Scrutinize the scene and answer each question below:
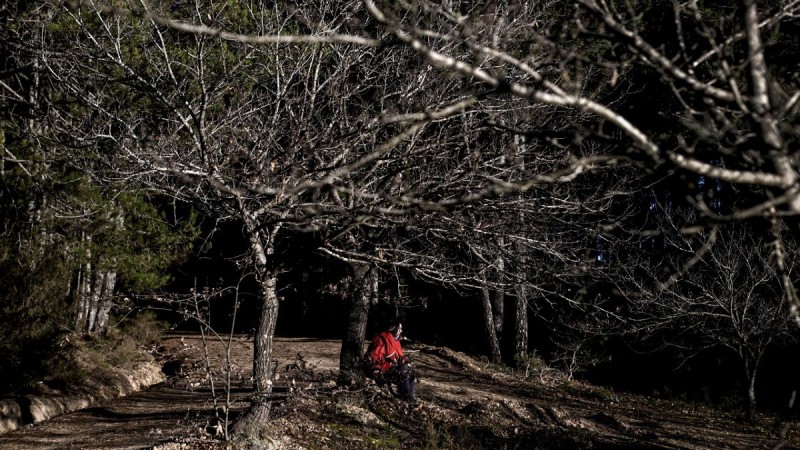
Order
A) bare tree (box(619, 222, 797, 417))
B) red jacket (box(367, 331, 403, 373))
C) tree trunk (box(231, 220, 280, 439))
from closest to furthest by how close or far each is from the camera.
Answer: tree trunk (box(231, 220, 280, 439)) < red jacket (box(367, 331, 403, 373)) < bare tree (box(619, 222, 797, 417))

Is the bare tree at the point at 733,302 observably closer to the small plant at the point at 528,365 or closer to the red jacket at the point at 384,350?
the small plant at the point at 528,365

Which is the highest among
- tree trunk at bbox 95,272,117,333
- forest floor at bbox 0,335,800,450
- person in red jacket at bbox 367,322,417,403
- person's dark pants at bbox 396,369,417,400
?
tree trunk at bbox 95,272,117,333

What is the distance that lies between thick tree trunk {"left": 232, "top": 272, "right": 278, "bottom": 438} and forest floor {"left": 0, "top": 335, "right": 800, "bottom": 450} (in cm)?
19

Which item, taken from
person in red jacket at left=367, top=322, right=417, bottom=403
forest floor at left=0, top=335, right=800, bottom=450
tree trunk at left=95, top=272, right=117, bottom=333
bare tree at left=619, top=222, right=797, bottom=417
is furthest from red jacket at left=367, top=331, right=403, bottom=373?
tree trunk at left=95, top=272, right=117, bottom=333

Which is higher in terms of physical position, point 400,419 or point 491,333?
point 491,333

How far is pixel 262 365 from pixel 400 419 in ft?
11.4

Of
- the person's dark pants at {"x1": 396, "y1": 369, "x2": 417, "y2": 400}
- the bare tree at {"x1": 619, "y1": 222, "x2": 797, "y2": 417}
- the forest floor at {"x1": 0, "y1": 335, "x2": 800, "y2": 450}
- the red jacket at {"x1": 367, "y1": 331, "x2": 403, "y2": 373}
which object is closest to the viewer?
the forest floor at {"x1": 0, "y1": 335, "x2": 800, "y2": 450}

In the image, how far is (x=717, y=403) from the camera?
680 inches

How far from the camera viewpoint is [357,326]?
11727 millimetres

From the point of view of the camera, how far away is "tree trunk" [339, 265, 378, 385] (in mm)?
11383

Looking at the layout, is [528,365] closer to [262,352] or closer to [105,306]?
[105,306]

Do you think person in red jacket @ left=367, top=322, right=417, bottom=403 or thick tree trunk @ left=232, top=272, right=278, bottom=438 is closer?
thick tree trunk @ left=232, top=272, right=278, bottom=438

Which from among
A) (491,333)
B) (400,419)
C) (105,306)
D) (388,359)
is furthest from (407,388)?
(491,333)

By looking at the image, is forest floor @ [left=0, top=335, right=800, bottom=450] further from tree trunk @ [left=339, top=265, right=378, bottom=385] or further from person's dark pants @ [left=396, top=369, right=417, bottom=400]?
tree trunk @ [left=339, top=265, right=378, bottom=385]
